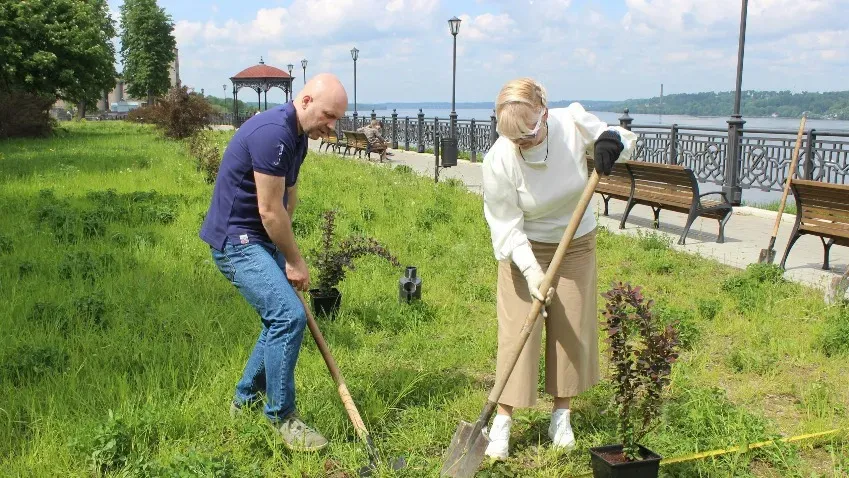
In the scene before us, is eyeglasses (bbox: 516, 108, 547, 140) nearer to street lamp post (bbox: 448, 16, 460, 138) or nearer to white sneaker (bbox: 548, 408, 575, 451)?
white sneaker (bbox: 548, 408, 575, 451)

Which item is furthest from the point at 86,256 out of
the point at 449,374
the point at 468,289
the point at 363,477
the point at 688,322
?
the point at 688,322

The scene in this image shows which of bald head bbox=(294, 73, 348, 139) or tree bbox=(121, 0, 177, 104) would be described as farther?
tree bbox=(121, 0, 177, 104)

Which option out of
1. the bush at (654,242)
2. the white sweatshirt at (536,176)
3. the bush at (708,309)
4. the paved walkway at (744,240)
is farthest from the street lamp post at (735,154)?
the white sweatshirt at (536,176)

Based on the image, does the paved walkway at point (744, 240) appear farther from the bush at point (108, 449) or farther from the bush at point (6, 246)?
the bush at point (6, 246)

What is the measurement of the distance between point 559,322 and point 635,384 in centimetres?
49

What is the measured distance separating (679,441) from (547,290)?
1.18 m

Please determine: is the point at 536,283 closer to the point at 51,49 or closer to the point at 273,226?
the point at 273,226

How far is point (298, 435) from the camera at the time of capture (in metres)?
3.61

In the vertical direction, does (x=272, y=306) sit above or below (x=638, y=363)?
above

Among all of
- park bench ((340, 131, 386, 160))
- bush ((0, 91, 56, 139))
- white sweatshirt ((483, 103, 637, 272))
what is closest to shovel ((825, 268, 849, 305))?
white sweatshirt ((483, 103, 637, 272))

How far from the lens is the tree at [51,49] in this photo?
2831 cm

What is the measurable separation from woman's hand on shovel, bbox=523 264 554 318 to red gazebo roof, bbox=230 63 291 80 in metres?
35.2

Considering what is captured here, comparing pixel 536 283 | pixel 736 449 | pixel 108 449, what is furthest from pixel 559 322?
pixel 108 449

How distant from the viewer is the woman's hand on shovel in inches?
127
